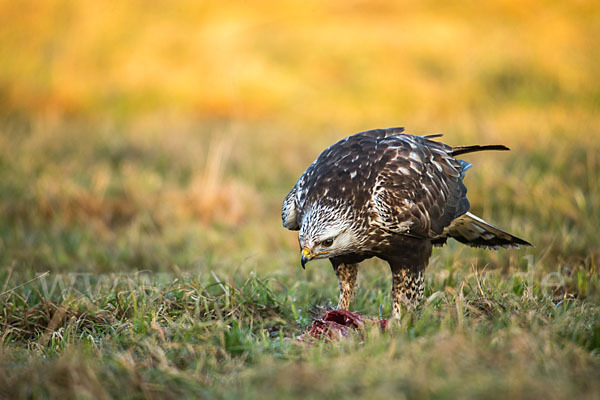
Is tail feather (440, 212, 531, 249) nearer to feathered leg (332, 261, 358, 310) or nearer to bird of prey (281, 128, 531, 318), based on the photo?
bird of prey (281, 128, 531, 318)

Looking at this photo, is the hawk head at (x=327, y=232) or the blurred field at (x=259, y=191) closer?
the blurred field at (x=259, y=191)

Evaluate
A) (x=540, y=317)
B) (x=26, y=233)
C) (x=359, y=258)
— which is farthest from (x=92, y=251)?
(x=540, y=317)

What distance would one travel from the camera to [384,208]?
3.24 metres

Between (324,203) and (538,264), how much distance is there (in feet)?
6.05

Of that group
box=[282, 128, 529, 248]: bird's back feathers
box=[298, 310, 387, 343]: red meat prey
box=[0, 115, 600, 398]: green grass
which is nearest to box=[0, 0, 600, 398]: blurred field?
box=[0, 115, 600, 398]: green grass

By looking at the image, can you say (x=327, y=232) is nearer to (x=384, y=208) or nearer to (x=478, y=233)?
(x=384, y=208)

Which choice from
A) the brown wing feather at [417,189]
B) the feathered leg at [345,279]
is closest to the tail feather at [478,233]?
the brown wing feather at [417,189]

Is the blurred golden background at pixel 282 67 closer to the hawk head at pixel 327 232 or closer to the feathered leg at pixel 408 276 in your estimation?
the feathered leg at pixel 408 276

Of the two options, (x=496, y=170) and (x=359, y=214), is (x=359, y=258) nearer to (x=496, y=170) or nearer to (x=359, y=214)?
(x=359, y=214)

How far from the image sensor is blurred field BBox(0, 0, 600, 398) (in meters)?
2.43

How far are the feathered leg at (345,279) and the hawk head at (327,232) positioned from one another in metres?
0.34

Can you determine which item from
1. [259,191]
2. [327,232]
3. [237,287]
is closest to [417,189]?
[327,232]

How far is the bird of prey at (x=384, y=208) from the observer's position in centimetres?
320

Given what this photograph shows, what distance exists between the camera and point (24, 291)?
154 inches
